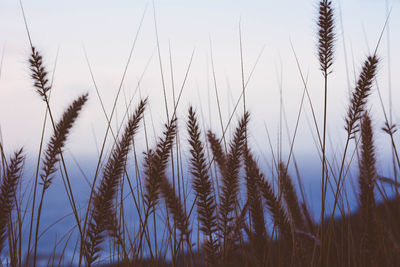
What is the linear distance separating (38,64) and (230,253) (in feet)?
4.18

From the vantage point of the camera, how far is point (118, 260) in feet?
7.17

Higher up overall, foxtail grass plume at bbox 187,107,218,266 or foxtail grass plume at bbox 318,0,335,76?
foxtail grass plume at bbox 318,0,335,76

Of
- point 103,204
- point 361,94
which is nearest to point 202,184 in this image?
point 103,204

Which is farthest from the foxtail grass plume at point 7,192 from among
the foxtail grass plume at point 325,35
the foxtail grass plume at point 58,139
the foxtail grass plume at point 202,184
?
the foxtail grass plume at point 325,35

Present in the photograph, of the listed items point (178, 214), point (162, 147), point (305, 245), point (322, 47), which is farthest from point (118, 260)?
point (322, 47)

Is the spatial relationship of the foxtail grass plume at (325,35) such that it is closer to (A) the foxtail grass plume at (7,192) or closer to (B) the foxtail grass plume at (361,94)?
(B) the foxtail grass plume at (361,94)

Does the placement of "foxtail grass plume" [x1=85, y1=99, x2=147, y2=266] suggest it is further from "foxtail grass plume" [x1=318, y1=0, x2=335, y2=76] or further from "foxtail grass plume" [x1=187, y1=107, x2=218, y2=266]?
"foxtail grass plume" [x1=318, y1=0, x2=335, y2=76]

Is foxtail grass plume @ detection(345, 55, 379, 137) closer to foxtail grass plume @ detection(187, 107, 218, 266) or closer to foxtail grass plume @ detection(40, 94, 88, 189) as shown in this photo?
foxtail grass plume @ detection(187, 107, 218, 266)

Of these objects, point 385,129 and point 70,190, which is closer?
point 70,190

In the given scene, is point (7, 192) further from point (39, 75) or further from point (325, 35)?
point (325, 35)

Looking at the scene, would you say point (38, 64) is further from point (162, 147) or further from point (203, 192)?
point (203, 192)

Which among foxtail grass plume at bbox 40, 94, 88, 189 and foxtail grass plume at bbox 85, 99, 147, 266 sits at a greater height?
foxtail grass plume at bbox 40, 94, 88, 189

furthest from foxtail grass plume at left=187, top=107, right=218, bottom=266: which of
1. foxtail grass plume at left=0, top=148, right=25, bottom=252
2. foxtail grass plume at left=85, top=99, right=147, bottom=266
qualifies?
foxtail grass plume at left=0, top=148, right=25, bottom=252

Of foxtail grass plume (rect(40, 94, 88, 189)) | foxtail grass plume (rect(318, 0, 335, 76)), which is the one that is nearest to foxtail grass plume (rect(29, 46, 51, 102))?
A: foxtail grass plume (rect(40, 94, 88, 189))
